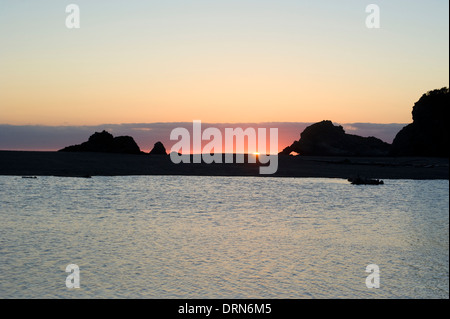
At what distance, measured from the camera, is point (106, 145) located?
86562 mm

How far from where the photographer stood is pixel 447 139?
3410 inches

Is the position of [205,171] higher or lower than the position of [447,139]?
lower

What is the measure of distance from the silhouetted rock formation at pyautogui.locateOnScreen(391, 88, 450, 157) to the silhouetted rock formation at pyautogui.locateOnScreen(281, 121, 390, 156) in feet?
121

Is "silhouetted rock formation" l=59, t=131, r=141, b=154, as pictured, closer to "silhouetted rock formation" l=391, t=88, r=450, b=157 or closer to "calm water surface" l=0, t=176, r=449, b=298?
"calm water surface" l=0, t=176, r=449, b=298

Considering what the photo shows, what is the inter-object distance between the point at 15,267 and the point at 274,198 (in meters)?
21.6

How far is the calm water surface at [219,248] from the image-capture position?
10773mm

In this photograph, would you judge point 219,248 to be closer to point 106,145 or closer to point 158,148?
point 106,145

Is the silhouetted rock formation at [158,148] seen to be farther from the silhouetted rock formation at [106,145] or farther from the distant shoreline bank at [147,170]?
the distant shoreline bank at [147,170]

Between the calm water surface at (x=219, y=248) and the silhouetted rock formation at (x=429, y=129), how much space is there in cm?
6804

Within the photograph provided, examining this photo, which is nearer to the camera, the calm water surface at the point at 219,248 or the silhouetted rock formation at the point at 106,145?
the calm water surface at the point at 219,248

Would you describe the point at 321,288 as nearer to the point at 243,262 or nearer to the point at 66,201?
the point at 243,262

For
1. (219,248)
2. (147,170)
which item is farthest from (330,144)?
(219,248)

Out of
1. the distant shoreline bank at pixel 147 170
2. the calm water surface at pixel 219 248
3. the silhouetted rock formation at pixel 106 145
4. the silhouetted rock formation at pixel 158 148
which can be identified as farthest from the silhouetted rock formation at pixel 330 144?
the calm water surface at pixel 219 248

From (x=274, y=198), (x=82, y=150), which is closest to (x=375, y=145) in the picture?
(x=82, y=150)
